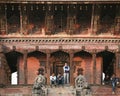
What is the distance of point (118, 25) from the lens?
164 feet

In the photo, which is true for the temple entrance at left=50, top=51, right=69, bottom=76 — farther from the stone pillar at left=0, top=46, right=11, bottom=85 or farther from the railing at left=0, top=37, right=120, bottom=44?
the stone pillar at left=0, top=46, right=11, bottom=85

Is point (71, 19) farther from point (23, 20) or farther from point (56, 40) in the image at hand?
point (23, 20)

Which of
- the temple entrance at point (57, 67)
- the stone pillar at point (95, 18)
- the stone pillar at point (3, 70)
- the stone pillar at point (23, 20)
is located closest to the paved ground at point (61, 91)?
the stone pillar at point (3, 70)

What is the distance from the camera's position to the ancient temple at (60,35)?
49.7 m

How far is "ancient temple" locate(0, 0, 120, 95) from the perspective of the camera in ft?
163

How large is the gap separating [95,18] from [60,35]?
3100 mm

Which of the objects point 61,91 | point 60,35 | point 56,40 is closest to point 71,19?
point 60,35

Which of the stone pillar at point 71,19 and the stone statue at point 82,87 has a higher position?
the stone pillar at point 71,19

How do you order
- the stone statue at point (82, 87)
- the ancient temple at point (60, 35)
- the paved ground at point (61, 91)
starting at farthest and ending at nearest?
the ancient temple at point (60, 35), the paved ground at point (61, 91), the stone statue at point (82, 87)

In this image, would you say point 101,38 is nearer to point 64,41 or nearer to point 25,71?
point 64,41

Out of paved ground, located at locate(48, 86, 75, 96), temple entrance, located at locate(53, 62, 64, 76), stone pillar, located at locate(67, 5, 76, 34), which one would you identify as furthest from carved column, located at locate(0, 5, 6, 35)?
paved ground, located at locate(48, 86, 75, 96)

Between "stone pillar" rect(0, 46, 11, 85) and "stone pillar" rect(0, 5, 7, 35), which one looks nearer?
"stone pillar" rect(0, 46, 11, 85)

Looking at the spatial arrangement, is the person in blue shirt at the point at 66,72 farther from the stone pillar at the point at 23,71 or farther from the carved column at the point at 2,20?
the carved column at the point at 2,20

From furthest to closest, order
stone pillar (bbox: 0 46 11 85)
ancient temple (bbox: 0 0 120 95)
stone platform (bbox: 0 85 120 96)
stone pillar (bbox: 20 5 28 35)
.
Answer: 1. ancient temple (bbox: 0 0 120 95)
2. stone pillar (bbox: 20 5 28 35)
3. stone pillar (bbox: 0 46 11 85)
4. stone platform (bbox: 0 85 120 96)
